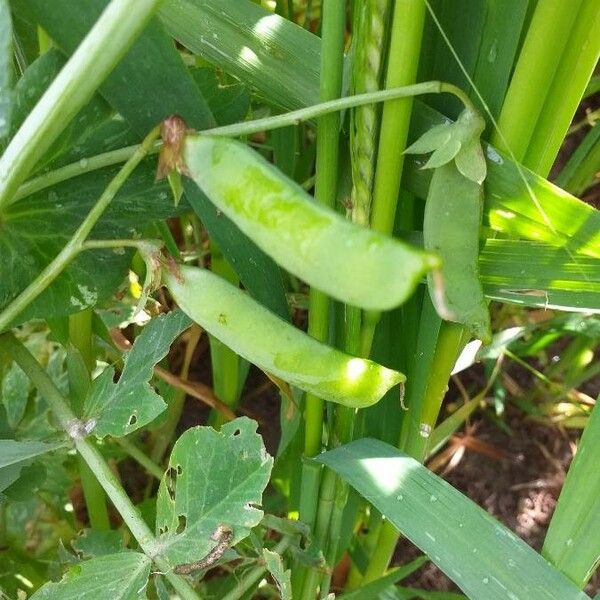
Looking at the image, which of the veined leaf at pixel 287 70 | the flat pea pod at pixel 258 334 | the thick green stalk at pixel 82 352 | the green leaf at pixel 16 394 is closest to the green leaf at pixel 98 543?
the thick green stalk at pixel 82 352

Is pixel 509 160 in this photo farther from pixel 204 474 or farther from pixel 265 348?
pixel 204 474

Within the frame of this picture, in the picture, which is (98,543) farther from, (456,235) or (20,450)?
(456,235)

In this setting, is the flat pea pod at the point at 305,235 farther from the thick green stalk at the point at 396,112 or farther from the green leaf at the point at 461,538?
the green leaf at the point at 461,538

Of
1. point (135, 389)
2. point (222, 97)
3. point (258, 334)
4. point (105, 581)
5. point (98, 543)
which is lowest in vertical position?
point (98, 543)

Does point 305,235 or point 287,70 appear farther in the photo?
point 287,70

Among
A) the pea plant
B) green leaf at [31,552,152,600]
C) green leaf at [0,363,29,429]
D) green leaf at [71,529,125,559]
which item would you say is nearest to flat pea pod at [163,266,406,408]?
the pea plant

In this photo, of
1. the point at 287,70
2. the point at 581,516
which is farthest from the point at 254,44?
the point at 581,516

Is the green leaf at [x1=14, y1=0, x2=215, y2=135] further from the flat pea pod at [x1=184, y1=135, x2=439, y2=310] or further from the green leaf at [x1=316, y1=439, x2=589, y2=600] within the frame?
the green leaf at [x1=316, y1=439, x2=589, y2=600]
